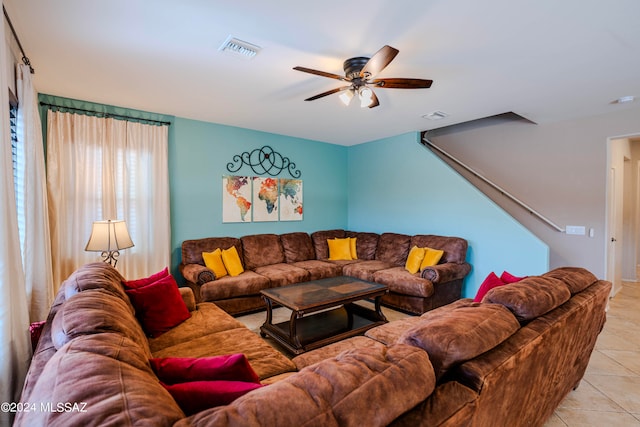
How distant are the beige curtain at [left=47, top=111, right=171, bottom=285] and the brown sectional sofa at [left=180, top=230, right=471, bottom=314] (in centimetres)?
51

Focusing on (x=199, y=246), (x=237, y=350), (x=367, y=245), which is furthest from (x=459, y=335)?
(x=367, y=245)

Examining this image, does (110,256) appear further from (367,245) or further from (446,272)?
(446,272)

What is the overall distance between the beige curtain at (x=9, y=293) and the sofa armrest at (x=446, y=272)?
3597 mm

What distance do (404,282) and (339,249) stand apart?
154 centimetres

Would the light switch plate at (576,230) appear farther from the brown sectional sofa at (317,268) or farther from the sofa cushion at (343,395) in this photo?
the sofa cushion at (343,395)

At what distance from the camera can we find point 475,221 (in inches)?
167

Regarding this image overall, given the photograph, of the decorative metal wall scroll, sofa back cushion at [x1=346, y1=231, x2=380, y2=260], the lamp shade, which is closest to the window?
the lamp shade

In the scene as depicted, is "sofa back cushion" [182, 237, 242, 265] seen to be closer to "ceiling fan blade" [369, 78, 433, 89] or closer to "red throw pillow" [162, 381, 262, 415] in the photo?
"ceiling fan blade" [369, 78, 433, 89]

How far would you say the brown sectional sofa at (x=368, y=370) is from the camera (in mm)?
734

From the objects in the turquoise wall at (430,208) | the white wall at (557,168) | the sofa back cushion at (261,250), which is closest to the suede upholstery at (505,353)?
the turquoise wall at (430,208)

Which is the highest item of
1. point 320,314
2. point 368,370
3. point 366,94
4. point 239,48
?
point 239,48

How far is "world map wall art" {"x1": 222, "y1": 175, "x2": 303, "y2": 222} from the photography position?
4.61m

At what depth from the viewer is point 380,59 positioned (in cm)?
200

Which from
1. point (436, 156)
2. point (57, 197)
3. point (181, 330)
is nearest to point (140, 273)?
point (57, 197)
